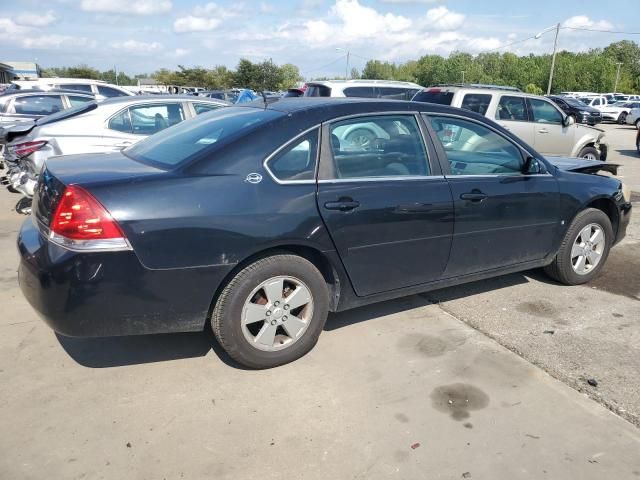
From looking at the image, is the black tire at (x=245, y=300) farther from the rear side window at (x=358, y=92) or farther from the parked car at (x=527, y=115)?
the rear side window at (x=358, y=92)

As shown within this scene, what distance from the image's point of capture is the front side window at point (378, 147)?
3.47m

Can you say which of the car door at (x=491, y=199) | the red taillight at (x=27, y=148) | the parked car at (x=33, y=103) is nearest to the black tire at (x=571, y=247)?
Answer: the car door at (x=491, y=199)

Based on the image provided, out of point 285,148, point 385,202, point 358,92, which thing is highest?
point 358,92

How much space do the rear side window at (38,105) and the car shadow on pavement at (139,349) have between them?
9231 millimetres

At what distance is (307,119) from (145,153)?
114 centimetres

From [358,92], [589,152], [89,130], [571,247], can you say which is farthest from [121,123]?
[589,152]

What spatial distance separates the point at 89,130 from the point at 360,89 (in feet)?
19.8

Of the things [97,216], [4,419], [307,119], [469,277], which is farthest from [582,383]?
[4,419]

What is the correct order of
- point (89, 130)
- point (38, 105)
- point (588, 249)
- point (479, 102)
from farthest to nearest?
point (38, 105)
point (479, 102)
point (89, 130)
point (588, 249)

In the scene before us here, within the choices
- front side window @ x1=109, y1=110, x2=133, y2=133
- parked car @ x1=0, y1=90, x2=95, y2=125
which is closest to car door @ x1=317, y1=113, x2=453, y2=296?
front side window @ x1=109, y1=110, x2=133, y2=133

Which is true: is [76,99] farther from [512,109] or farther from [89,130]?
[512,109]

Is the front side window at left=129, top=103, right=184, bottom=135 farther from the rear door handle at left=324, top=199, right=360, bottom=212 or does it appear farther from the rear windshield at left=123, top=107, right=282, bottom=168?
the rear door handle at left=324, top=199, right=360, bottom=212

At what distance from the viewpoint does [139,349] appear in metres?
3.58

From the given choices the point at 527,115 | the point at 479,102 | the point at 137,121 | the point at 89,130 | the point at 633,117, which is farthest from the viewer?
the point at 633,117
